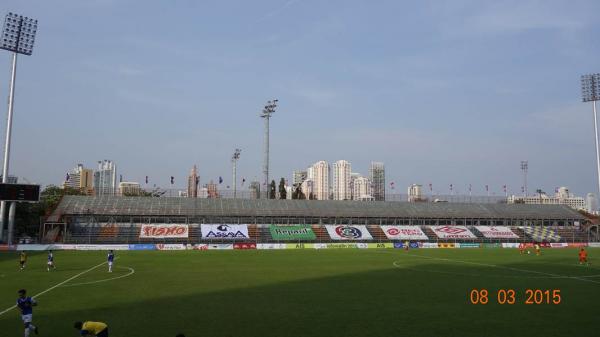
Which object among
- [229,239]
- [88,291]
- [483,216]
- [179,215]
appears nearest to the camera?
[88,291]

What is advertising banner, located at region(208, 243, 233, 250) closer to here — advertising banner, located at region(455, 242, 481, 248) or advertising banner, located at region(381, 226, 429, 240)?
advertising banner, located at region(381, 226, 429, 240)

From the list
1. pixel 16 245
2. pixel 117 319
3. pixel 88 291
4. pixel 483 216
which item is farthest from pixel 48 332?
pixel 483 216

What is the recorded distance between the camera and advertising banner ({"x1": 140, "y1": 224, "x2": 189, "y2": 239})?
8288cm

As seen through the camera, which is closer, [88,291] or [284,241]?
[88,291]

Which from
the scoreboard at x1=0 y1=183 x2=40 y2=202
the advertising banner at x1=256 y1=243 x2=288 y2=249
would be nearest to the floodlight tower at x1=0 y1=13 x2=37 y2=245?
the scoreboard at x1=0 y1=183 x2=40 y2=202

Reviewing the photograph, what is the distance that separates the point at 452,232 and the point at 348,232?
840 inches

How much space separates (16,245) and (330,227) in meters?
52.3

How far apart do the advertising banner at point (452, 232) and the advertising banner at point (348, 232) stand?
14432mm

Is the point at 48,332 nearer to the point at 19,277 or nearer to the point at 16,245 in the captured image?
the point at 19,277

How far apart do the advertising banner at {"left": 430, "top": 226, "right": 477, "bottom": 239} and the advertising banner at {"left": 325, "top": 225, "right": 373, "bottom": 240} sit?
14432mm

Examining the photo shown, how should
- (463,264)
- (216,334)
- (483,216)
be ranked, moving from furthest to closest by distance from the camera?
(483,216) → (463,264) → (216,334)

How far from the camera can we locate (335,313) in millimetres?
20828

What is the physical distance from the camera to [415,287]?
29.6 metres

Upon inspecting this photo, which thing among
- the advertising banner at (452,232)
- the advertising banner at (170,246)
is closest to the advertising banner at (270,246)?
the advertising banner at (170,246)
